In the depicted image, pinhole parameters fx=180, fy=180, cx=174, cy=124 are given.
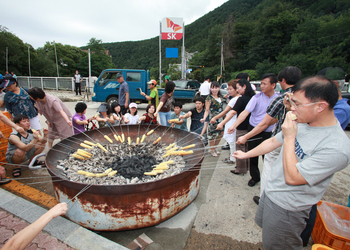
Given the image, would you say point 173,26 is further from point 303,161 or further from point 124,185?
point 303,161

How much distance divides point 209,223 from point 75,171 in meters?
2.28

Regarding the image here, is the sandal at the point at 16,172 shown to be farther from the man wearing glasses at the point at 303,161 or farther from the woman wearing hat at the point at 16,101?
the man wearing glasses at the point at 303,161

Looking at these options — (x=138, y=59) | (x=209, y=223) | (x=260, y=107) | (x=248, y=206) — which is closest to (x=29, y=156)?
(x=209, y=223)

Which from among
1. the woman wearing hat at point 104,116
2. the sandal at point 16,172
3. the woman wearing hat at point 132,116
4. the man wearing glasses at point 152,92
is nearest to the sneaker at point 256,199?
the woman wearing hat at point 132,116

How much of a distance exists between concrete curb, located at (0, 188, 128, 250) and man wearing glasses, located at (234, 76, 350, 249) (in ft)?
5.43

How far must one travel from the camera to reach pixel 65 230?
2.17m

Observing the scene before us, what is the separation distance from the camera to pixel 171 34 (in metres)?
19.7

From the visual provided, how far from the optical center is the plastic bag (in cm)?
204

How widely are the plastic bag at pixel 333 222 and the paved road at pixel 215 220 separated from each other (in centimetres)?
82

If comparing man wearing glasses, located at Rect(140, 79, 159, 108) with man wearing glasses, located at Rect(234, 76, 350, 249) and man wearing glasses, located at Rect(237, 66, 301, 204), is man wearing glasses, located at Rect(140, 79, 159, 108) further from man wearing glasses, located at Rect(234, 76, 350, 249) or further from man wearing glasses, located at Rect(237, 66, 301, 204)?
man wearing glasses, located at Rect(234, 76, 350, 249)

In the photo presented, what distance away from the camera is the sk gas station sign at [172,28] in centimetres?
1933

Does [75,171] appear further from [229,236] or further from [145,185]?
[229,236]

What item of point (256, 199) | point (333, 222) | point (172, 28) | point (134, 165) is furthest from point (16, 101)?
point (172, 28)

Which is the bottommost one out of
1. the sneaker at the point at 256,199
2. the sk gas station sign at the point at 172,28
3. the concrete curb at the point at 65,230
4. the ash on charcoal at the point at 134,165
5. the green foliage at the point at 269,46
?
the sneaker at the point at 256,199
